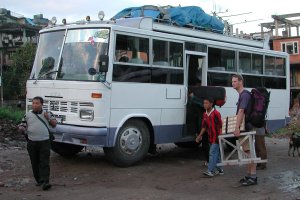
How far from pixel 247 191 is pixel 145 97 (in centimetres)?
292

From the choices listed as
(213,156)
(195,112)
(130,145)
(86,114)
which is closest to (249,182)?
(213,156)

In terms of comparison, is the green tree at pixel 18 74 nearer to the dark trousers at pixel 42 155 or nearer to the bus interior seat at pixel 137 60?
the bus interior seat at pixel 137 60

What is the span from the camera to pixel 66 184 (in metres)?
7.58

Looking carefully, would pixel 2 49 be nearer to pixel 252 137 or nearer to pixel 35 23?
pixel 35 23

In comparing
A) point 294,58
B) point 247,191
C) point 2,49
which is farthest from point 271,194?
point 294,58

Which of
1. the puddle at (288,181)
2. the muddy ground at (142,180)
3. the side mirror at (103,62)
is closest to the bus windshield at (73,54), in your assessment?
the side mirror at (103,62)

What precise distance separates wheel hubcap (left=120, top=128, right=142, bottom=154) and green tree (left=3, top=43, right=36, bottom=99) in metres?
29.1

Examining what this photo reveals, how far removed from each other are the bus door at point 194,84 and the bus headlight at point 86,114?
2.63 metres

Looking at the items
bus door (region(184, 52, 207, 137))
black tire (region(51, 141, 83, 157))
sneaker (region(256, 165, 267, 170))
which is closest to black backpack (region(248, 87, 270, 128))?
sneaker (region(256, 165, 267, 170))

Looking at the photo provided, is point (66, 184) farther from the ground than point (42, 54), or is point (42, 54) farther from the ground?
point (42, 54)

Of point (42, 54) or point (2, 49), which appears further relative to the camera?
point (2, 49)

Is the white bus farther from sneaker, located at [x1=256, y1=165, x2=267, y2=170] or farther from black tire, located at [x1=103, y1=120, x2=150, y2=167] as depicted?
sneaker, located at [x1=256, y1=165, x2=267, y2=170]

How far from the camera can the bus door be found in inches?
393

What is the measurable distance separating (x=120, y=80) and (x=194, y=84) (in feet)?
8.70
